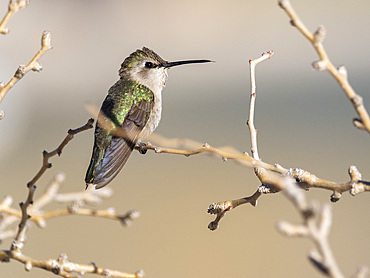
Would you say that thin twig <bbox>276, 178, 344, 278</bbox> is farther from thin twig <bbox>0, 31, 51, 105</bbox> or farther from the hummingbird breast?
the hummingbird breast

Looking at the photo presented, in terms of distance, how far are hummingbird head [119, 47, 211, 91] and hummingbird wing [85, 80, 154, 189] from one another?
0.06m

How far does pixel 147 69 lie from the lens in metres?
3.02

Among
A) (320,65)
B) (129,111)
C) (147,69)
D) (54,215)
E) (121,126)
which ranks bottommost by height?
(54,215)

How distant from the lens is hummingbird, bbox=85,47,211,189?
235cm

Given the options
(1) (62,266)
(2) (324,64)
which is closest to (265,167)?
(2) (324,64)

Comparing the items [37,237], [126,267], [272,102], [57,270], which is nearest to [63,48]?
[272,102]

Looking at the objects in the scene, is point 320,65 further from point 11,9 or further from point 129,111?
point 129,111

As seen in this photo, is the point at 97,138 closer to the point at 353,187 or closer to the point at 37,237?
the point at 353,187

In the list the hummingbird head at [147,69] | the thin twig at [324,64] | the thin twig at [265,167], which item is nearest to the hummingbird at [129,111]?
the hummingbird head at [147,69]

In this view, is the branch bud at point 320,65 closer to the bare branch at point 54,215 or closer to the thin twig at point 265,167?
the thin twig at point 265,167

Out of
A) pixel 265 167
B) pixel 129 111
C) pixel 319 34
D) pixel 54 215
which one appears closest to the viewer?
pixel 319 34

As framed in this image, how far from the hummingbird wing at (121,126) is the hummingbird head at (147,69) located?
59 mm

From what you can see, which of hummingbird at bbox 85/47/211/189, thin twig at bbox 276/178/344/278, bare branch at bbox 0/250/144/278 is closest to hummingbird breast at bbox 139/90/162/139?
hummingbird at bbox 85/47/211/189

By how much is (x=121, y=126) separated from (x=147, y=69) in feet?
1.66
